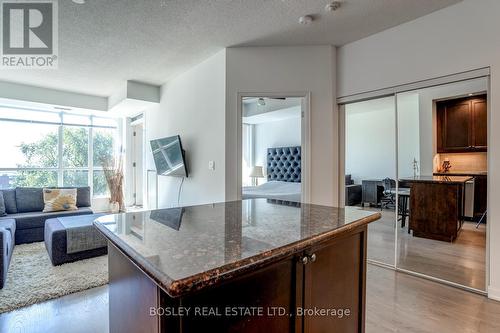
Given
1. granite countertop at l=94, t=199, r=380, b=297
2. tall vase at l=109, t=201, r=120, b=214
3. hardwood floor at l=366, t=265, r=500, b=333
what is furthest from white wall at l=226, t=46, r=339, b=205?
tall vase at l=109, t=201, r=120, b=214

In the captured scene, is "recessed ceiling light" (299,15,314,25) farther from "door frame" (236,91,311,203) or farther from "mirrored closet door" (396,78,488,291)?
"mirrored closet door" (396,78,488,291)

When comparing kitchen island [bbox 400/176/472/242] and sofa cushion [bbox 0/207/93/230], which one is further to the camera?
sofa cushion [bbox 0/207/93/230]

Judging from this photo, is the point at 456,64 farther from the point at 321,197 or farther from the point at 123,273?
the point at 123,273

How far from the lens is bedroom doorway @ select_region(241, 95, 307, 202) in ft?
15.9

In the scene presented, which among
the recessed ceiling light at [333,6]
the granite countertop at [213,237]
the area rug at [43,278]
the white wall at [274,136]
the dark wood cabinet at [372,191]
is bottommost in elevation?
the area rug at [43,278]

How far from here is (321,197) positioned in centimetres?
340

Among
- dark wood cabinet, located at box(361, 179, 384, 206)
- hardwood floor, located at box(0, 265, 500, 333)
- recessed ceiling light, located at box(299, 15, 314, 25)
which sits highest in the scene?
recessed ceiling light, located at box(299, 15, 314, 25)

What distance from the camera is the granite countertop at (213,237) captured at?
73 cm

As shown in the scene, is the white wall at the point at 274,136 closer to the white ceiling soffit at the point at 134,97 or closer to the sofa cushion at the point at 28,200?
the white ceiling soffit at the point at 134,97

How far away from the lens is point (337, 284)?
50.3 inches

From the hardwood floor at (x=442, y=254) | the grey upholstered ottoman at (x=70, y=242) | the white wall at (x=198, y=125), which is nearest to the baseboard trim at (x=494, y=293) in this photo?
the hardwood floor at (x=442, y=254)

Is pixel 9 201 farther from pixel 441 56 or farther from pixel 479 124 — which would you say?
pixel 479 124

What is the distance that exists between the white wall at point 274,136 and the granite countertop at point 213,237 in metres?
4.00

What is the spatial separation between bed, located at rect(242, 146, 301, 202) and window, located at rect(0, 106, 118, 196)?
3735 mm
